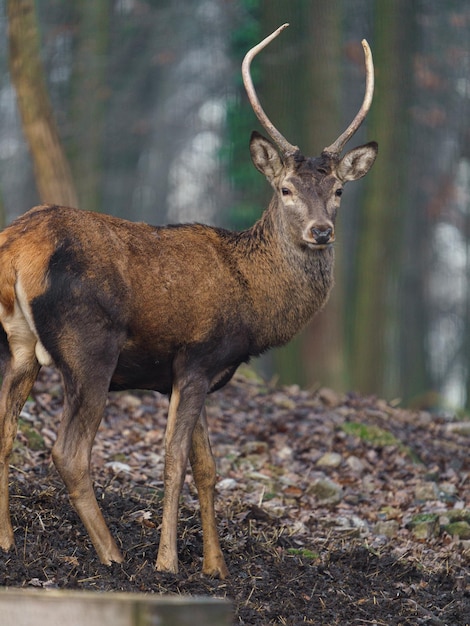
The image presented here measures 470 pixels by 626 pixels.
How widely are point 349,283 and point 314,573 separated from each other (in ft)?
58.7

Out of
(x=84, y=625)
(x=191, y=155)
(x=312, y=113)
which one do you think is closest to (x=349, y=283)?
(x=191, y=155)

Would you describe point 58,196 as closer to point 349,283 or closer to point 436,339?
point 349,283

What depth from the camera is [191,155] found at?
91.8ft

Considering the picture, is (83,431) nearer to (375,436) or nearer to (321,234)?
(321,234)

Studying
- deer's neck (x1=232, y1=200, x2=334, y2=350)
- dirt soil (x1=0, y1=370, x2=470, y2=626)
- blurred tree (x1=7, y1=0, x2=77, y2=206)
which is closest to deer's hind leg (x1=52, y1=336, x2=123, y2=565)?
dirt soil (x1=0, y1=370, x2=470, y2=626)

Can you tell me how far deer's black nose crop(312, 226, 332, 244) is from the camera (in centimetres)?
754

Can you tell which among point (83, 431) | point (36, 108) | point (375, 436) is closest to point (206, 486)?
point (83, 431)

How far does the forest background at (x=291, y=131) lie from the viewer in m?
16.1

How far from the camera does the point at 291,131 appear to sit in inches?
644

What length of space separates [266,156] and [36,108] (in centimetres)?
531

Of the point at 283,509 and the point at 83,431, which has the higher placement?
the point at 83,431

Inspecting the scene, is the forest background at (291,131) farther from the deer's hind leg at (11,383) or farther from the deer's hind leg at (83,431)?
the deer's hind leg at (83,431)

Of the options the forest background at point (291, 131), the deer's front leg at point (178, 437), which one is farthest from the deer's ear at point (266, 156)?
the forest background at point (291, 131)

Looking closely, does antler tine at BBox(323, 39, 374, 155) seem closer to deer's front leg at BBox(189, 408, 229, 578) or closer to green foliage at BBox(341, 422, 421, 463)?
deer's front leg at BBox(189, 408, 229, 578)
